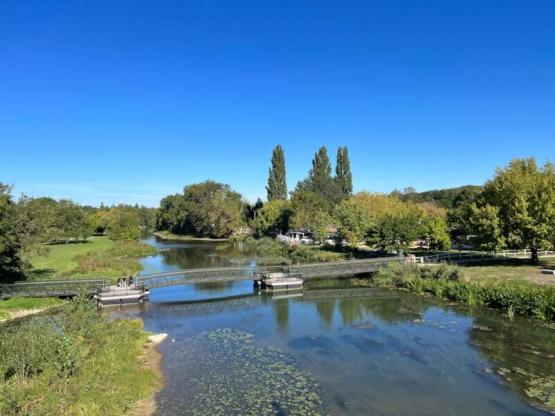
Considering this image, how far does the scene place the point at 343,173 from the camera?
103 m

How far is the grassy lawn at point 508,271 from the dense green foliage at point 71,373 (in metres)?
28.1

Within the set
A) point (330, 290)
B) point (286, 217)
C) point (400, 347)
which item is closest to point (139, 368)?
point (400, 347)

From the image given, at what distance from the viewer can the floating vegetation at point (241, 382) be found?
15.0 meters

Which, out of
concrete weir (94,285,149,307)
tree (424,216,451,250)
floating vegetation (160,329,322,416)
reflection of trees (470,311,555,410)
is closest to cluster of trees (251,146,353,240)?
tree (424,216,451,250)

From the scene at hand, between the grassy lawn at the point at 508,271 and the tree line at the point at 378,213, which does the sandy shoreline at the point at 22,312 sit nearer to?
the grassy lawn at the point at 508,271

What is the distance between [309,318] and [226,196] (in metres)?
102

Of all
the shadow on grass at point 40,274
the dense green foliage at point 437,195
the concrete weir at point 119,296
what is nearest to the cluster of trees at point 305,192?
the dense green foliage at point 437,195

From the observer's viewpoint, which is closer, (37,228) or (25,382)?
(25,382)

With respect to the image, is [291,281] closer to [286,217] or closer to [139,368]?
[139,368]

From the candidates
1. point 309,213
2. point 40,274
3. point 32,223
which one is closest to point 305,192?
point 309,213

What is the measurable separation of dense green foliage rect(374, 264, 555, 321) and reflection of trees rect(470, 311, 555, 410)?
1262 millimetres

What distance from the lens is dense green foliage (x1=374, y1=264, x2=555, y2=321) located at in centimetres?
2612

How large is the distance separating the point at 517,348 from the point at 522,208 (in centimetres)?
2138

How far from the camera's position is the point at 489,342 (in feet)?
73.2
